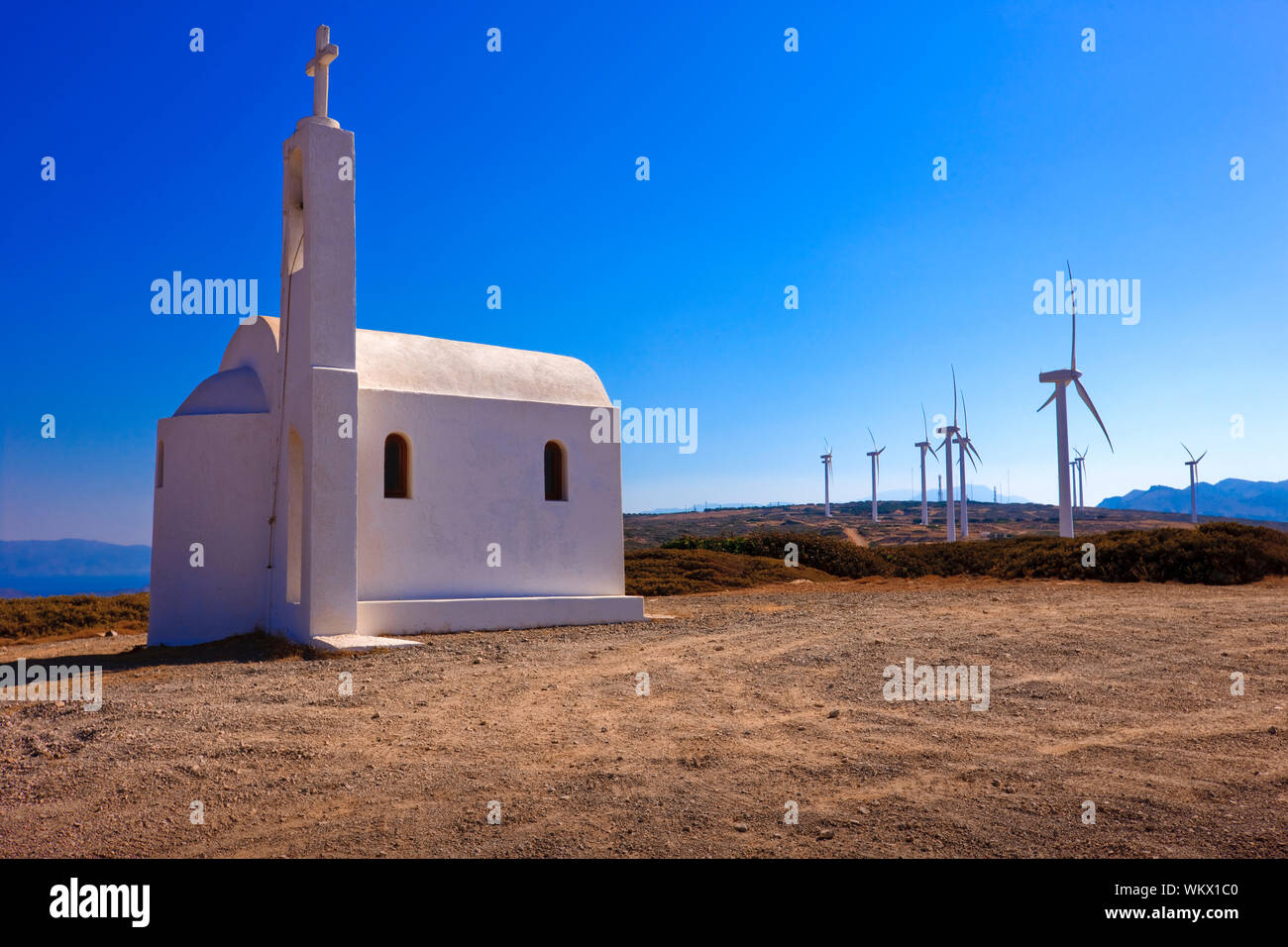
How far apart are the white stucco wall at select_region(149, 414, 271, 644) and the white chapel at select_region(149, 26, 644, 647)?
1.0 inches

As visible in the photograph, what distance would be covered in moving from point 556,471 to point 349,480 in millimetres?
4596

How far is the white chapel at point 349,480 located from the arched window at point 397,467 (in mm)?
33

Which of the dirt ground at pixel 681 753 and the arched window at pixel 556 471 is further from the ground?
the arched window at pixel 556 471

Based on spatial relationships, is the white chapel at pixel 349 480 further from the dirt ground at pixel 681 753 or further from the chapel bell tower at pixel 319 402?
the dirt ground at pixel 681 753

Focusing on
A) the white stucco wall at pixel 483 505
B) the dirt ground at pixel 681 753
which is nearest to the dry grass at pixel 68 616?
the white stucco wall at pixel 483 505

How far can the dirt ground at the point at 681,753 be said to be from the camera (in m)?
4.22

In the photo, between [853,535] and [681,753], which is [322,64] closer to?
[681,753]

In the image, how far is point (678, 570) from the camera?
22.9m

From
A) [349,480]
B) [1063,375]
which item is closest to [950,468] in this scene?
[1063,375]

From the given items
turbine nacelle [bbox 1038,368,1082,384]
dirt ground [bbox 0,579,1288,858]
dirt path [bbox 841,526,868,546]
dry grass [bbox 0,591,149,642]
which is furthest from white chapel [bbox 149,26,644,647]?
dirt path [bbox 841,526,868,546]

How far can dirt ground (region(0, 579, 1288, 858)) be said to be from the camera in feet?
13.8

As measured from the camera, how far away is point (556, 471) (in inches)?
596

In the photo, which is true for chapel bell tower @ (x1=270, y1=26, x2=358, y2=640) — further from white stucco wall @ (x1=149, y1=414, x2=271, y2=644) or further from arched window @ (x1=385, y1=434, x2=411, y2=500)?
arched window @ (x1=385, y1=434, x2=411, y2=500)
